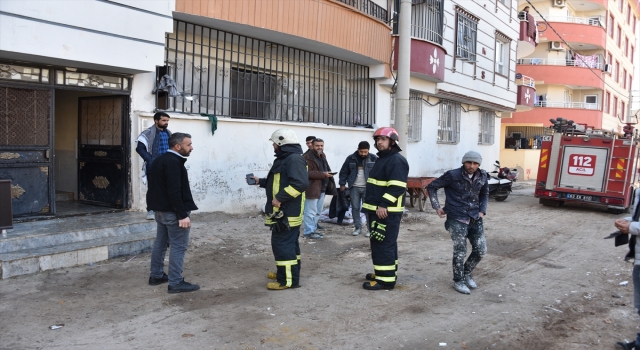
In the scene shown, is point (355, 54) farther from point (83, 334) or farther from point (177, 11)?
point (83, 334)

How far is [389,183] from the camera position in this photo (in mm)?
5984

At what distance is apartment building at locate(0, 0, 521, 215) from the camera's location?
7.52 meters

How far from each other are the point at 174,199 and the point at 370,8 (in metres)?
9.99

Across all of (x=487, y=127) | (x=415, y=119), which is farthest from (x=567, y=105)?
(x=415, y=119)

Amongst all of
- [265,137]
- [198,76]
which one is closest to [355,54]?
[265,137]

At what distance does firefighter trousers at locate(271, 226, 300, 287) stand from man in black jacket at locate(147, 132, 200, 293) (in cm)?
96

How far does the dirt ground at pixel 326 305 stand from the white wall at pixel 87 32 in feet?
9.56

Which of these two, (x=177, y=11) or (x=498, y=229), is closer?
(x=177, y=11)

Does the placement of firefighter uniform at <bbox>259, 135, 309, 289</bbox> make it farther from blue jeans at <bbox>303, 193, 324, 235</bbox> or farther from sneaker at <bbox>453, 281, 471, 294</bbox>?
blue jeans at <bbox>303, 193, 324, 235</bbox>

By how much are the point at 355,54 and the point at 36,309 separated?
9422mm

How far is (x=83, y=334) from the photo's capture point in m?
4.54

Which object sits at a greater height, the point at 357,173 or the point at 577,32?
the point at 577,32

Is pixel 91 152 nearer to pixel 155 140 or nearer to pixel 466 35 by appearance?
pixel 155 140

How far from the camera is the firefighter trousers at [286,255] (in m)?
5.95
